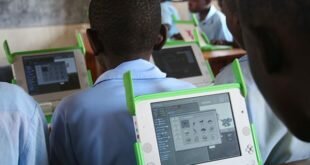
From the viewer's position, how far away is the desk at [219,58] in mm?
2539

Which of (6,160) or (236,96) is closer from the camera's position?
(6,160)

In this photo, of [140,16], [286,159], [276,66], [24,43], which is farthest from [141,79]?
[24,43]

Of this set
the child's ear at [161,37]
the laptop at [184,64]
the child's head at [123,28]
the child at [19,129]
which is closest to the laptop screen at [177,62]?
the laptop at [184,64]

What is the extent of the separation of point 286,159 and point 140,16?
21.2 inches

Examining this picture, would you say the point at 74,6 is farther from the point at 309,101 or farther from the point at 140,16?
the point at 309,101

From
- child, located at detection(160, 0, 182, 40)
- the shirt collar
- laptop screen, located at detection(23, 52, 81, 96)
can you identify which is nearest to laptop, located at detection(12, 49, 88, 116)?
laptop screen, located at detection(23, 52, 81, 96)

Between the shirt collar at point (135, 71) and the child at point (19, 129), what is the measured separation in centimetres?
21

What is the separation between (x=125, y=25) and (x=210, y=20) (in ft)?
8.49

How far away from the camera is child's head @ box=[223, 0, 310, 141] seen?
43cm

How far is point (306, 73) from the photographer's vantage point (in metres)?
0.44

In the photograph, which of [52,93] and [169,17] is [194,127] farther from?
[169,17]

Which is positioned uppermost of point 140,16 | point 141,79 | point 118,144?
point 140,16

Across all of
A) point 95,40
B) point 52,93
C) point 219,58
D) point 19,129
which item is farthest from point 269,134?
point 219,58

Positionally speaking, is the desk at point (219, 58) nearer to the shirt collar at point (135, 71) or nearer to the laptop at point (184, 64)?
the laptop at point (184, 64)
